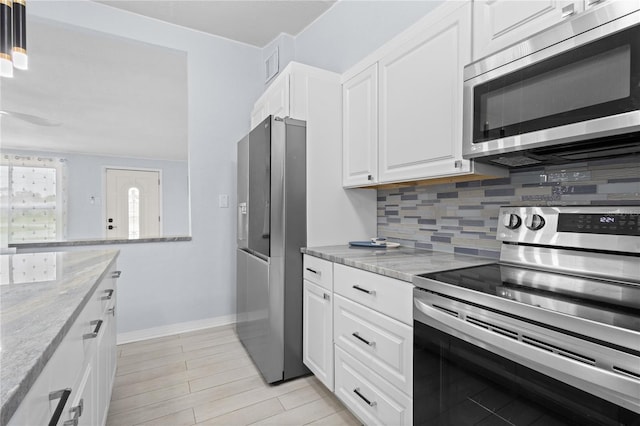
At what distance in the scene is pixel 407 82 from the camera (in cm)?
164

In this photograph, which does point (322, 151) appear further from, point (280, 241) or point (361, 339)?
point (361, 339)

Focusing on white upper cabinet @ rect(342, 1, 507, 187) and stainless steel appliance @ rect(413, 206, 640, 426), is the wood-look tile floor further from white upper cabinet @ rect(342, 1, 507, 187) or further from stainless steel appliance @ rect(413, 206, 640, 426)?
white upper cabinet @ rect(342, 1, 507, 187)

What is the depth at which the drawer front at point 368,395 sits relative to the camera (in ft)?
4.12

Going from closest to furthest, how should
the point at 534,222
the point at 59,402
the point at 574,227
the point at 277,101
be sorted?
1. the point at 59,402
2. the point at 574,227
3. the point at 534,222
4. the point at 277,101

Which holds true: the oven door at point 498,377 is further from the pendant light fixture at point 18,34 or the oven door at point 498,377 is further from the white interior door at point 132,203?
the white interior door at point 132,203

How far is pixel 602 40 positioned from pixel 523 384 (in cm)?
101

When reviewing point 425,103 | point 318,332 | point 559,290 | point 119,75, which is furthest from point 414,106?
point 119,75

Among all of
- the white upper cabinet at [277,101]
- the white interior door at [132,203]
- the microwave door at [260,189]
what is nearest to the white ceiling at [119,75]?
the white upper cabinet at [277,101]

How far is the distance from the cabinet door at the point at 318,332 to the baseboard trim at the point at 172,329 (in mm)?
1302

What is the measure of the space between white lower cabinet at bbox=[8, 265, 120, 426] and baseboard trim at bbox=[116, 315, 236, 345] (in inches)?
50.4

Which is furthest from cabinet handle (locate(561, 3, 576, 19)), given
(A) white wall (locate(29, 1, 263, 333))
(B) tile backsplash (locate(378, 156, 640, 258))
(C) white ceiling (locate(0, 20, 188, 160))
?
(A) white wall (locate(29, 1, 263, 333))

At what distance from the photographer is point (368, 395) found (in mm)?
1443

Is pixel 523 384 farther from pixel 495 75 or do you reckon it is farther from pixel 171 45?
pixel 171 45

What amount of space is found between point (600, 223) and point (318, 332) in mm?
1421
